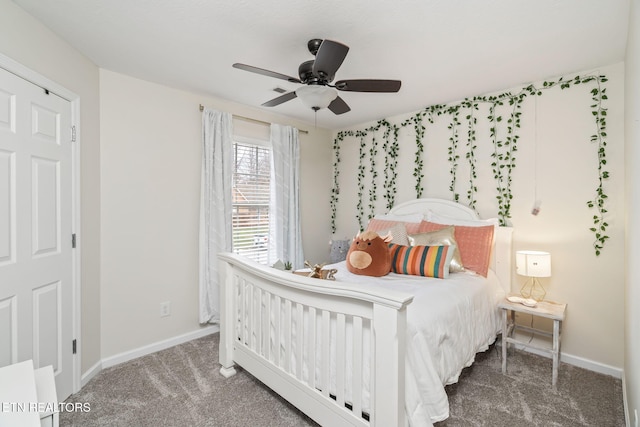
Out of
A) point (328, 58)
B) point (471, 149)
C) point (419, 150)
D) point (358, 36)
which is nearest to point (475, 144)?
point (471, 149)

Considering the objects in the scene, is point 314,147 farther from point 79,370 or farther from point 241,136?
point 79,370

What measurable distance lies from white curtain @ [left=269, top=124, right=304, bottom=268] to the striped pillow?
57.8 inches

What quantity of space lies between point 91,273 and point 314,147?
2.94m

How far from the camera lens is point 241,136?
3.44 m

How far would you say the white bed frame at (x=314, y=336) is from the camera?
131 cm

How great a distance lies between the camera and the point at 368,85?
2.02 metres

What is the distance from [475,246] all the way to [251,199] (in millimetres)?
2455

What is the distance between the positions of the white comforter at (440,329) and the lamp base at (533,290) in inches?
9.1

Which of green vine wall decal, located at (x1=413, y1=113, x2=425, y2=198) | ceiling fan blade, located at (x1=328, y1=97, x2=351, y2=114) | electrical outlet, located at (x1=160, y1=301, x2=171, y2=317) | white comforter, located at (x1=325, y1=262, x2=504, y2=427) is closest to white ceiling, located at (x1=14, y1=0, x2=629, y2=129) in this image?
ceiling fan blade, located at (x1=328, y1=97, x2=351, y2=114)

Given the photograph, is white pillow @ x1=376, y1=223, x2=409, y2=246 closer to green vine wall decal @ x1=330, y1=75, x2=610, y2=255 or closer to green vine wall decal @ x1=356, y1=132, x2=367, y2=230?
green vine wall decal @ x1=330, y1=75, x2=610, y2=255

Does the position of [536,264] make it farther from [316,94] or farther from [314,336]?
[316,94]

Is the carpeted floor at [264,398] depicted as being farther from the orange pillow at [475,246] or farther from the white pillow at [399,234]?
Result: the white pillow at [399,234]

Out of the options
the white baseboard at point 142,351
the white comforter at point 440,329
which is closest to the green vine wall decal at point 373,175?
the white comforter at point 440,329

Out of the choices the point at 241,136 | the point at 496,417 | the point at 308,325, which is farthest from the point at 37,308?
the point at 496,417
